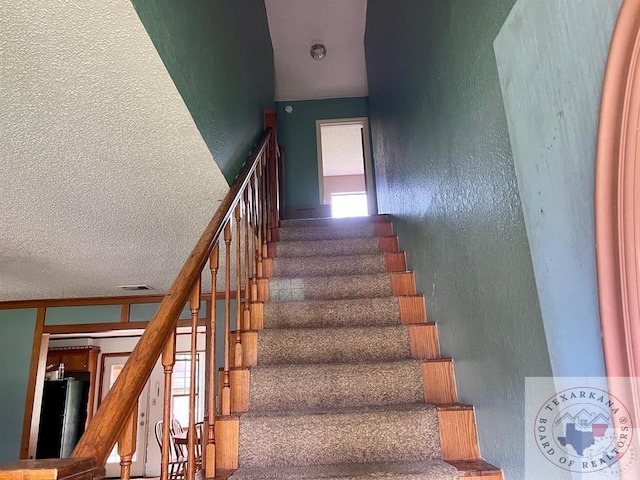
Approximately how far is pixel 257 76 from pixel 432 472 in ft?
10.6

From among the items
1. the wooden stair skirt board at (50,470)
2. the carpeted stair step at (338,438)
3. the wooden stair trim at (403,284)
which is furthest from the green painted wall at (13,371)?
the wooden stair skirt board at (50,470)

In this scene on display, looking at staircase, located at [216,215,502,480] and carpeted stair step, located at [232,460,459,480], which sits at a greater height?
staircase, located at [216,215,502,480]

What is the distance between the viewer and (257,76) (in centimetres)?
368

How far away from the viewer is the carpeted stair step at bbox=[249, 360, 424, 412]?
1.88 metres

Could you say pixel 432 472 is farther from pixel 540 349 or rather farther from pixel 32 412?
pixel 32 412

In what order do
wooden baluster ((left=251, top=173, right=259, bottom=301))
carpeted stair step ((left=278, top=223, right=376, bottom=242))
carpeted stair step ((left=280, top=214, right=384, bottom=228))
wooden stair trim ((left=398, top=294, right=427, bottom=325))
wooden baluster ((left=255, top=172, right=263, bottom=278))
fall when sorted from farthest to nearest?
carpeted stair step ((left=280, top=214, right=384, bottom=228)) < carpeted stair step ((left=278, top=223, right=376, bottom=242)) < wooden baluster ((left=255, top=172, right=263, bottom=278)) < wooden baluster ((left=251, top=173, right=259, bottom=301)) < wooden stair trim ((left=398, top=294, right=427, bottom=325))

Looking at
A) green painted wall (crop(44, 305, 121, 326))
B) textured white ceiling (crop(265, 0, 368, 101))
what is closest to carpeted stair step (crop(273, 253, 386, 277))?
green painted wall (crop(44, 305, 121, 326))

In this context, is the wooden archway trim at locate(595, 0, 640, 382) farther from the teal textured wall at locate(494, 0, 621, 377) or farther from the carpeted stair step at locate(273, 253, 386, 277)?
the carpeted stair step at locate(273, 253, 386, 277)

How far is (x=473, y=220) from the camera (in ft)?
4.71

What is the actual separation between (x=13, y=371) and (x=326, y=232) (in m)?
3.31

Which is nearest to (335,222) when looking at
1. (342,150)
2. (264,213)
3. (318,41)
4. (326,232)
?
(326,232)

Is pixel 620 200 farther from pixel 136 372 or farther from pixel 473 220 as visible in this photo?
pixel 136 372

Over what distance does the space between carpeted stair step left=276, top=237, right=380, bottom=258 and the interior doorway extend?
2134 millimetres

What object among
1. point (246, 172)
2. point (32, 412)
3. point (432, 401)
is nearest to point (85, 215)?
point (246, 172)
